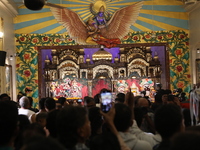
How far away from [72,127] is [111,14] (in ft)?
40.7

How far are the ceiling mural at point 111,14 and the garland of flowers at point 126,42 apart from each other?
Result: 252mm

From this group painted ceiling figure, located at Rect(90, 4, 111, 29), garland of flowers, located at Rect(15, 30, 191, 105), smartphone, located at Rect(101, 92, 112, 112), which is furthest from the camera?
painted ceiling figure, located at Rect(90, 4, 111, 29)

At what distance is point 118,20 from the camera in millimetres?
14680

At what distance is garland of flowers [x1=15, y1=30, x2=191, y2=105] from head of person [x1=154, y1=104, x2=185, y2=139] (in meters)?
11.6

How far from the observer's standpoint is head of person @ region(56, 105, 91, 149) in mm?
2645

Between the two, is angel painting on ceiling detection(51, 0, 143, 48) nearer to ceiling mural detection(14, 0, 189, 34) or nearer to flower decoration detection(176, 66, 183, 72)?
ceiling mural detection(14, 0, 189, 34)

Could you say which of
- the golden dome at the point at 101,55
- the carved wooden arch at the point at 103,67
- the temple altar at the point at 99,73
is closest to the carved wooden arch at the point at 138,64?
the temple altar at the point at 99,73

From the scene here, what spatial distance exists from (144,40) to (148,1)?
1622 mm

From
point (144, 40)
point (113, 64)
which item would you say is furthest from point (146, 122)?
point (144, 40)

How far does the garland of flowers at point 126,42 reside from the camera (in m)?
14.3

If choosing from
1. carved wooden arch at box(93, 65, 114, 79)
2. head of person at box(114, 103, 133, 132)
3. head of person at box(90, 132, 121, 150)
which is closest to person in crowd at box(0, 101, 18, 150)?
head of person at box(90, 132, 121, 150)

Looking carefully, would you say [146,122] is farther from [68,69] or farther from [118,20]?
[118,20]

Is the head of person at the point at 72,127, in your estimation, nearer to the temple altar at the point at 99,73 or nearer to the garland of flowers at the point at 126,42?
the temple altar at the point at 99,73

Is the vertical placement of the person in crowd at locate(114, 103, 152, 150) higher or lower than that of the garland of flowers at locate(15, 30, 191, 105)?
lower
